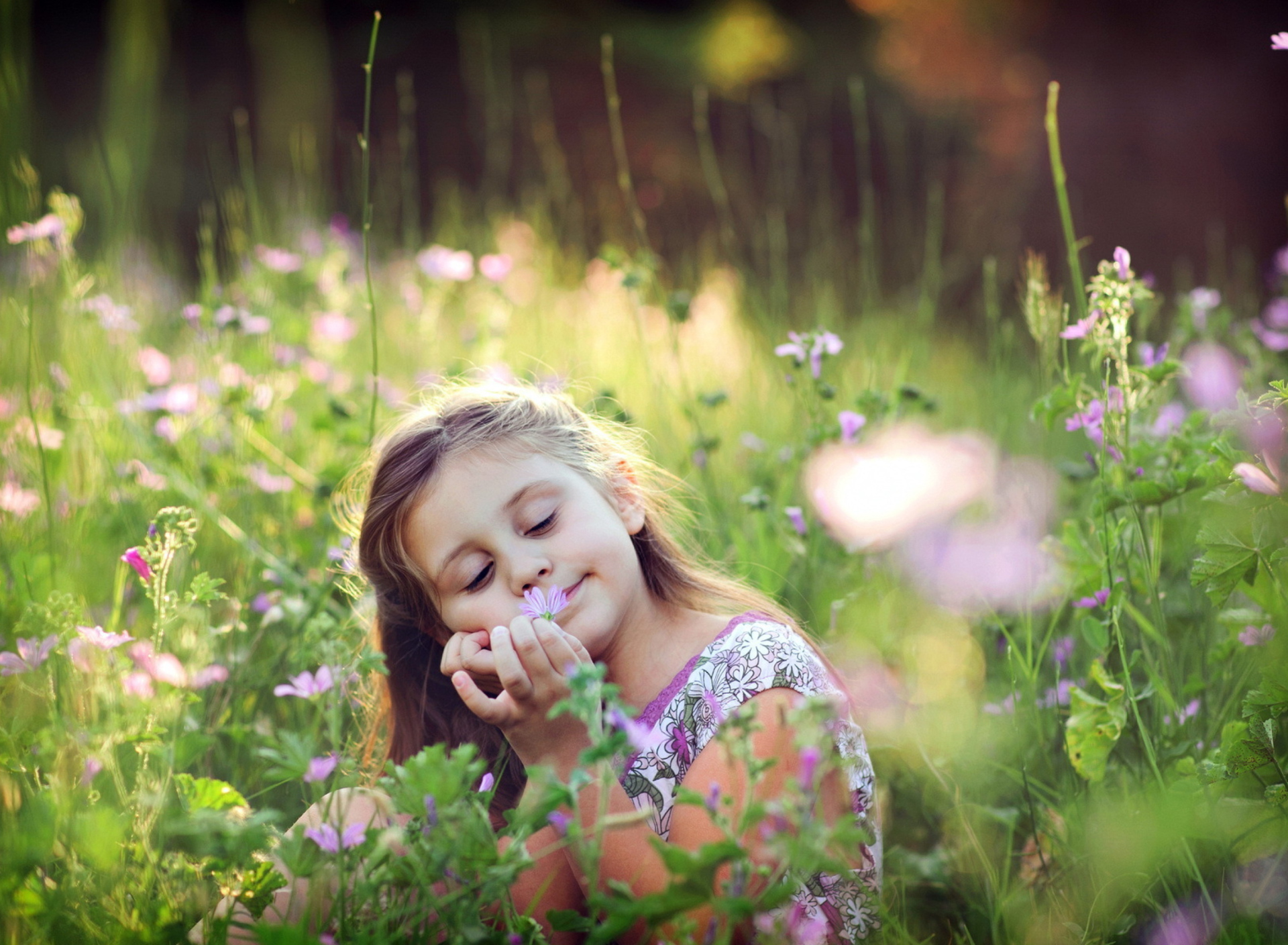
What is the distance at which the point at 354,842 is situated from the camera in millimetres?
1072

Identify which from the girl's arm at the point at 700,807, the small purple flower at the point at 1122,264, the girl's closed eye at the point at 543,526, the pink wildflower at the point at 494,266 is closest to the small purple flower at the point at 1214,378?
the small purple flower at the point at 1122,264

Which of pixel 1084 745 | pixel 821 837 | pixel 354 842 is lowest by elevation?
pixel 1084 745

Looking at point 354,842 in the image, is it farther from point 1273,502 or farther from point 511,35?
point 511,35

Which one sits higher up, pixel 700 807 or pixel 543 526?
pixel 543 526

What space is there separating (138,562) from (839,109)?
23.6 ft

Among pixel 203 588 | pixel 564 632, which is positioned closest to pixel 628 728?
pixel 564 632

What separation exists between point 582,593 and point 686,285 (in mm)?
2501

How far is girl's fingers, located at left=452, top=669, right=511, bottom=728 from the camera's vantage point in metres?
1.31

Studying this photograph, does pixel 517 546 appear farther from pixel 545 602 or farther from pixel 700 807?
pixel 700 807

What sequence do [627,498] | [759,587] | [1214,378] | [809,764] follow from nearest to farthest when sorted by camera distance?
[809,764] → [627,498] → [759,587] → [1214,378]

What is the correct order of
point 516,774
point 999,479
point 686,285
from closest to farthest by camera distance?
point 516,774
point 999,479
point 686,285

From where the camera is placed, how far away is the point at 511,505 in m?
1.50

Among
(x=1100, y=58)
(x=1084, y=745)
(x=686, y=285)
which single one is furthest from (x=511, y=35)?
(x=1084, y=745)

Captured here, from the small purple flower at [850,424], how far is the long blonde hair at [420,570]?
1.07 feet
